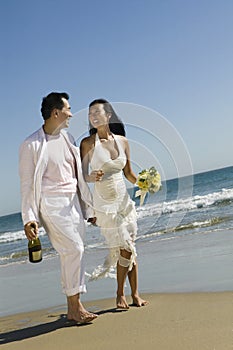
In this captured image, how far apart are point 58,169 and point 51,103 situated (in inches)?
22.3

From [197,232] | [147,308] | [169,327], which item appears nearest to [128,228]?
[147,308]

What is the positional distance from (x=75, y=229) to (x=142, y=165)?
3.07ft

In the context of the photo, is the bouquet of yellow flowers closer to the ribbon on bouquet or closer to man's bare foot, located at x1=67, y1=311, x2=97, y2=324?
the ribbon on bouquet

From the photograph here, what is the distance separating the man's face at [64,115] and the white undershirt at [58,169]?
0.10 metres

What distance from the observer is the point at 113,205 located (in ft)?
16.3

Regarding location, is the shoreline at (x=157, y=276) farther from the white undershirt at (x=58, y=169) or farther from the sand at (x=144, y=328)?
the white undershirt at (x=58, y=169)

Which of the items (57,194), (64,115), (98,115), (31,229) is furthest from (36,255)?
(98,115)

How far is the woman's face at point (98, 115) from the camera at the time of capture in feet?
16.2

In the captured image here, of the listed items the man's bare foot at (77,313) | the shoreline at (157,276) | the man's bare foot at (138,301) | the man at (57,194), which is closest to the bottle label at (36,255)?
the man at (57,194)

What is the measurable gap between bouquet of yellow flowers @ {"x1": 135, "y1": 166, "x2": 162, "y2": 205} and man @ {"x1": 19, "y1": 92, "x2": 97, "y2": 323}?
677 mm

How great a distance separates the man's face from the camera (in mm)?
4797

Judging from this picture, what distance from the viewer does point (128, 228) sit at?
5.05 m

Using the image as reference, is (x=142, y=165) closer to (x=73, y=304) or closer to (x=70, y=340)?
(x=73, y=304)

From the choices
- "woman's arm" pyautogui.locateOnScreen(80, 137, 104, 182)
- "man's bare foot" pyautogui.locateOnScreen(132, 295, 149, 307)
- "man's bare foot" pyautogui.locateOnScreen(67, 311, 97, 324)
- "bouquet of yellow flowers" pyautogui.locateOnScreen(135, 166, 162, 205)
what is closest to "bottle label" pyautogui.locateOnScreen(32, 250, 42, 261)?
"man's bare foot" pyautogui.locateOnScreen(67, 311, 97, 324)
